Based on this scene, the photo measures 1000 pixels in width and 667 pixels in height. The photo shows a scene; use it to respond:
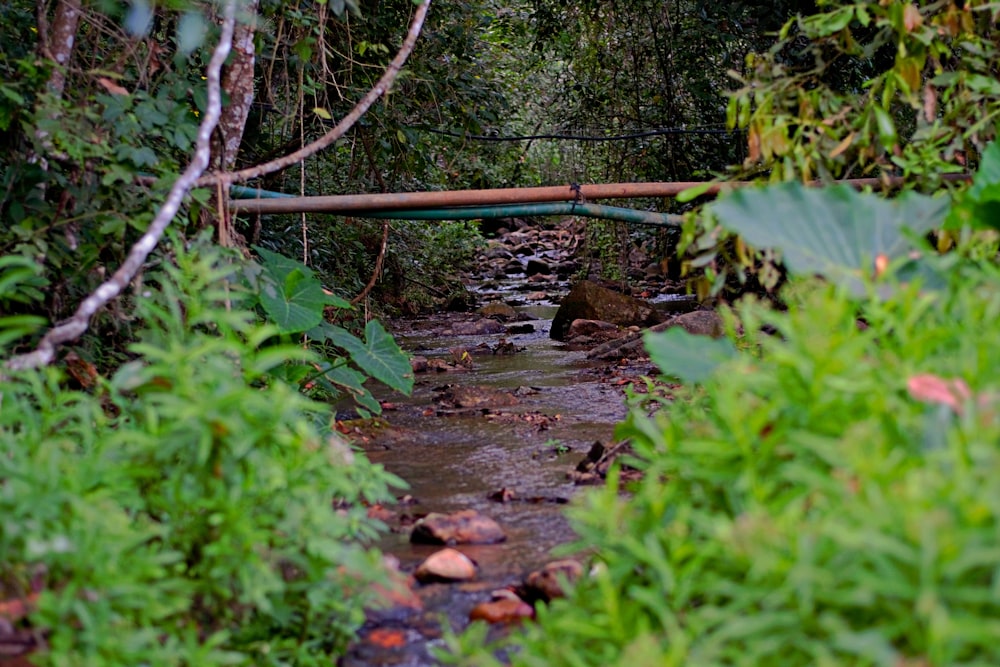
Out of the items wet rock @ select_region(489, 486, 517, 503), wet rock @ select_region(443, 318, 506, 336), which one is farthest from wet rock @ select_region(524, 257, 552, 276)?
wet rock @ select_region(489, 486, 517, 503)

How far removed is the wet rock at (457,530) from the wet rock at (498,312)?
21.1 ft

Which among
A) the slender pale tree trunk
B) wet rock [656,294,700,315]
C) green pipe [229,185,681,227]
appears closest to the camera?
the slender pale tree trunk

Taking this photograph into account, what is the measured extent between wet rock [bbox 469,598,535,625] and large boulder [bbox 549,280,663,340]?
5433 mm

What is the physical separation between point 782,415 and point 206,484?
3.19 ft

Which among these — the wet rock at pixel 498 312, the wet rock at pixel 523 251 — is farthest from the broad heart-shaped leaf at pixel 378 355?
the wet rock at pixel 523 251

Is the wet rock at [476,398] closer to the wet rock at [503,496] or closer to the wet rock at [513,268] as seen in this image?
the wet rock at [503,496]

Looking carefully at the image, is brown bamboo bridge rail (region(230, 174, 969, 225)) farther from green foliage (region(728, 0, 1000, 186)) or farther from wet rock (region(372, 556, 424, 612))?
wet rock (region(372, 556, 424, 612))

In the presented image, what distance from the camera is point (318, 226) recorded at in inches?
270

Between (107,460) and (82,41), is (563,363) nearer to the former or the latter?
(82,41)

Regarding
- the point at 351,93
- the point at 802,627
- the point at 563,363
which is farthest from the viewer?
the point at 563,363

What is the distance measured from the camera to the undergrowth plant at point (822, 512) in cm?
116

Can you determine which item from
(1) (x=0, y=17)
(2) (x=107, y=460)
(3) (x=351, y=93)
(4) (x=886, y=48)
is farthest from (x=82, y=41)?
(4) (x=886, y=48)

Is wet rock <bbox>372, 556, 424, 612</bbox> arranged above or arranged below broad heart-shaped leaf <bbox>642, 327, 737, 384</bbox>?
below

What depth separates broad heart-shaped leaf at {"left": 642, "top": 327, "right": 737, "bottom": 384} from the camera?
190 centimetres
